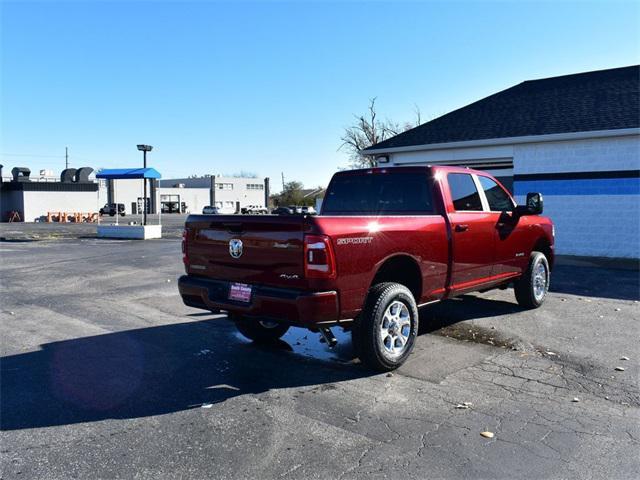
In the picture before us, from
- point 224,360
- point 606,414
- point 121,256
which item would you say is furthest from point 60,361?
Result: point 121,256

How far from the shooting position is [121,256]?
52.3ft

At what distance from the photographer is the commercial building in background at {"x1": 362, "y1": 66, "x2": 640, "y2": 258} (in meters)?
13.4

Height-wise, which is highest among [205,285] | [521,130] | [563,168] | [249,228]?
[521,130]

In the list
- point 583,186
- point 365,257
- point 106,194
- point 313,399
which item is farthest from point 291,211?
point 106,194

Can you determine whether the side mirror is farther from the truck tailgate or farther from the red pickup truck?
the truck tailgate

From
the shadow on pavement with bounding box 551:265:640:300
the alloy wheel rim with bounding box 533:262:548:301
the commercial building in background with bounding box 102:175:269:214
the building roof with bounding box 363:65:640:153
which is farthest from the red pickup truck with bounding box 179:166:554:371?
→ the commercial building in background with bounding box 102:175:269:214

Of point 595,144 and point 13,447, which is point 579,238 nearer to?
point 595,144

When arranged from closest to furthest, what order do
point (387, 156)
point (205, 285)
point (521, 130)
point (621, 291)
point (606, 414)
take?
1. point (606, 414)
2. point (205, 285)
3. point (621, 291)
4. point (521, 130)
5. point (387, 156)

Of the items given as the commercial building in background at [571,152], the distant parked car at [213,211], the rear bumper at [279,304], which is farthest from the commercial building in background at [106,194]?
the rear bumper at [279,304]

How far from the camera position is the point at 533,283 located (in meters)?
7.77

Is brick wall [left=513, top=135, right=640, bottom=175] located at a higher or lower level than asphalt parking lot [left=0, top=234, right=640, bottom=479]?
higher

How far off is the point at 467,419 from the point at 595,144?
11.9 metres

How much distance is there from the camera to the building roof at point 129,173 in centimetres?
2322

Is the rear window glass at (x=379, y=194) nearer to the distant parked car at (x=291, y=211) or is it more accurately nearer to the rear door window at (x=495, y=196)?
the distant parked car at (x=291, y=211)
